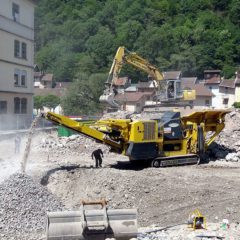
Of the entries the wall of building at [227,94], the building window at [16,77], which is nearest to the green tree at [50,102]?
the wall of building at [227,94]

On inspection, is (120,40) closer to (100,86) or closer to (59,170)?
(100,86)

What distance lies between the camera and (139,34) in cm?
11506

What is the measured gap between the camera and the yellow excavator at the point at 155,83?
25.1 metres

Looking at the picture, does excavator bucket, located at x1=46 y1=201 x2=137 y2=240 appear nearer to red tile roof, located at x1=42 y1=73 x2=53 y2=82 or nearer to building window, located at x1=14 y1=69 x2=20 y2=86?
building window, located at x1=14 y1=69 x2=20 y2=86

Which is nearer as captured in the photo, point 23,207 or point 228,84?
point 23,207

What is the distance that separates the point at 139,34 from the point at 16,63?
257 feet

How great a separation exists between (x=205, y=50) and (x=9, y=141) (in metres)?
84.3

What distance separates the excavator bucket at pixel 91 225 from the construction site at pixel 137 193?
0.87 feet

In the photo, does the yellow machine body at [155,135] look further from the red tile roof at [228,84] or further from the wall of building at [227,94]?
the red tile roof at [228,84]

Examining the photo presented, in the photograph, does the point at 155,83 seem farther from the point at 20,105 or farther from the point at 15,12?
the point at 15,12

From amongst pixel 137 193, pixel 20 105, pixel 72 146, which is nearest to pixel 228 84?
pixel 20 105

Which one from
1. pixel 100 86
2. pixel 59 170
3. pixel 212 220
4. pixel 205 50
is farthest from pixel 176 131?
pixel 205 50

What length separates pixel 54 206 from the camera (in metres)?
13.4

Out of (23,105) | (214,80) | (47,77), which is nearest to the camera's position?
(23,105)
